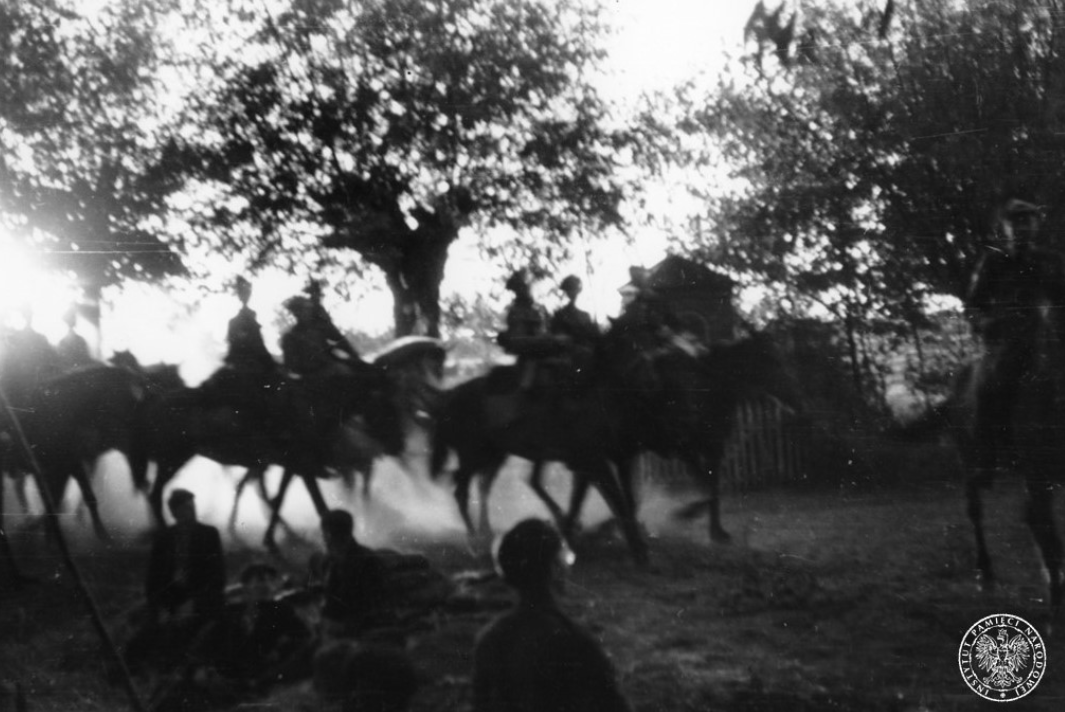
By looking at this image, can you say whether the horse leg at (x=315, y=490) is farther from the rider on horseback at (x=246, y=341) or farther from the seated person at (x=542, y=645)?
the seated person at (x=542, y=645)

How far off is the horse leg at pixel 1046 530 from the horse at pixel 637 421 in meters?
0.63

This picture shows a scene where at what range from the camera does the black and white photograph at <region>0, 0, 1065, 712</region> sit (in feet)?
7.14

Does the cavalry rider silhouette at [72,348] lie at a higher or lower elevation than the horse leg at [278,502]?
higher

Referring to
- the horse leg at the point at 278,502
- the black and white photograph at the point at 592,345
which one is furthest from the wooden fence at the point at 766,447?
the horse leg at the point at 278,502

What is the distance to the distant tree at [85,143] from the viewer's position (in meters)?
2.35

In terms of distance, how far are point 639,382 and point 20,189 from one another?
1796mm

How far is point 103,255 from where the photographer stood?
2400 millimetres

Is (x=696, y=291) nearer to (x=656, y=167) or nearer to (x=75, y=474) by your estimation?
(x=656, y=167)

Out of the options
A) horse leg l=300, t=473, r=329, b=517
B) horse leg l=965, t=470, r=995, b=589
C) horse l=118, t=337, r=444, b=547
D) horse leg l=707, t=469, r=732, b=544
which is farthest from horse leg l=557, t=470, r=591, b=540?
horse leg l=965, t=470, r=995, b=589

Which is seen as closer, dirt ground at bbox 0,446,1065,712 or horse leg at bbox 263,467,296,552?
dirt ground at bbox 0,446,1065,712

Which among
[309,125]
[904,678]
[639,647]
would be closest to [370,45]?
[309,125]

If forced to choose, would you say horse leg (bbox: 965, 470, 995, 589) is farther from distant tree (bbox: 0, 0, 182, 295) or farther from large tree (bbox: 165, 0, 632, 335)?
distant tree (bbox: 0, 0, 182, 295)

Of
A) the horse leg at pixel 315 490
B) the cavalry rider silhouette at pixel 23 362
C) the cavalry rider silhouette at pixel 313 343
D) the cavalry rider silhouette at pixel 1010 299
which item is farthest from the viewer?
the cavalry rider silhouette at pixel 23 362
